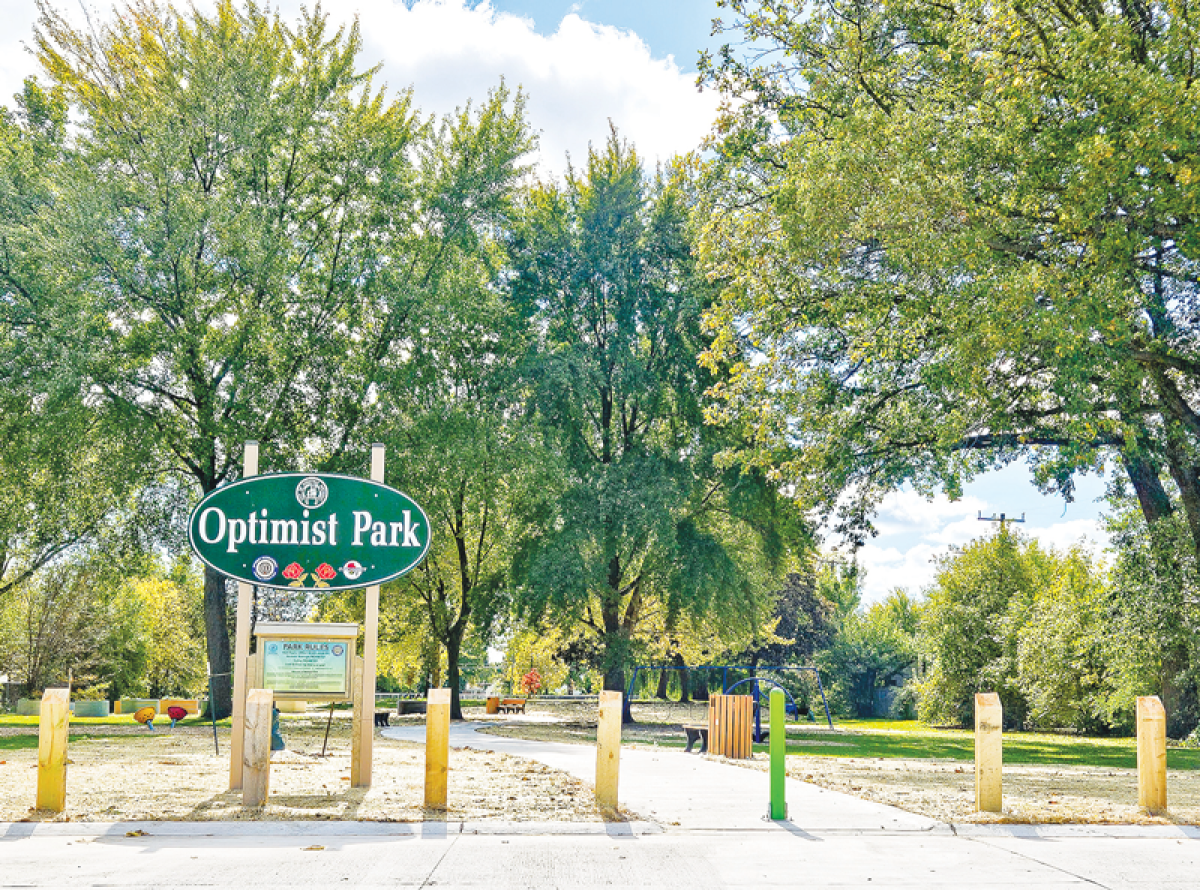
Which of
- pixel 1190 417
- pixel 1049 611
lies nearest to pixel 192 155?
pixel 1190 417

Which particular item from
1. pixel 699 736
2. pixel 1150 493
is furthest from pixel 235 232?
pixel 1150 493

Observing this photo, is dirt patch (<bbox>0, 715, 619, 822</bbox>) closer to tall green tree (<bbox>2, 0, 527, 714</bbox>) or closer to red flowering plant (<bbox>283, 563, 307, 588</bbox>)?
red flowering plant (<bbox>283, 563, 307, 588</bbox>)

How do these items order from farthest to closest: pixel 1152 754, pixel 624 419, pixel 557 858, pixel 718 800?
pixel 624 419, pixel 718 800, pixel 1152 754, pixel 557 858

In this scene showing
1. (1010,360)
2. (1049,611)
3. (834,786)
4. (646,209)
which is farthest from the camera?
(1049,611)

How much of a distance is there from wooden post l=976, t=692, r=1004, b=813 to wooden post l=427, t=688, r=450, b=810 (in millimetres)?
4693

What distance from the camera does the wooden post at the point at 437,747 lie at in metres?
8.84

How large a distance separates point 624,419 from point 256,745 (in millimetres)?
22862

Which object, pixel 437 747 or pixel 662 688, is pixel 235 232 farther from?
pixel 662 688

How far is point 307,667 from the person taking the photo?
11148 millimetres

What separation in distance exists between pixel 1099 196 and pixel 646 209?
18.4 metres

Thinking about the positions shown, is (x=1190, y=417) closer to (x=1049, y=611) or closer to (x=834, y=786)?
(x=834, y=786)

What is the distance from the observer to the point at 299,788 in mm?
10766

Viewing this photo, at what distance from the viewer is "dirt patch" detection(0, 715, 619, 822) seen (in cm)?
880

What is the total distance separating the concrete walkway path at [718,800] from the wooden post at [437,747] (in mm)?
1707
